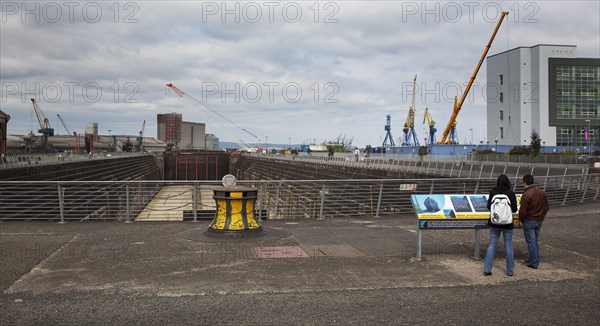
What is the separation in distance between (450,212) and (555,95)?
3901 inches

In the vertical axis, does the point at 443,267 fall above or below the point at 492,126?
below

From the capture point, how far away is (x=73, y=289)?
7.28 m

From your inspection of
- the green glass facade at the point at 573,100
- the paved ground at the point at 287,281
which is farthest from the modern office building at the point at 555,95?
the paved ground at the point at 287,281

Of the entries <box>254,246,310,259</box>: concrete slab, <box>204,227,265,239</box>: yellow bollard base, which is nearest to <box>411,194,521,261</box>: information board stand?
<box>254,246,310,259</box>: concrete slab

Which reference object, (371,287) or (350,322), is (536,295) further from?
(350,322)

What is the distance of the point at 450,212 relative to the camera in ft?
30.2

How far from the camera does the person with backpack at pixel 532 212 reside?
28.2 feet

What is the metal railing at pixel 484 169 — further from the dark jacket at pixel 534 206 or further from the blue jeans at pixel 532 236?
the dark jacket at pixel 534 206

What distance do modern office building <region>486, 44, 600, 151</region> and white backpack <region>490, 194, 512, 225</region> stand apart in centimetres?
9616

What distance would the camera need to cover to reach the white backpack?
8.23 meters

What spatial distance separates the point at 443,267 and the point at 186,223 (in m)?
7.95

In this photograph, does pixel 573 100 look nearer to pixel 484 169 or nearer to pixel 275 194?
pixel 484 169

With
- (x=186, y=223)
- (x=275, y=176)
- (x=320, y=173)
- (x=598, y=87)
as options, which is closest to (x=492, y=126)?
(x=598, y=87)

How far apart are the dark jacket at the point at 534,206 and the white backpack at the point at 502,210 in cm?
58
